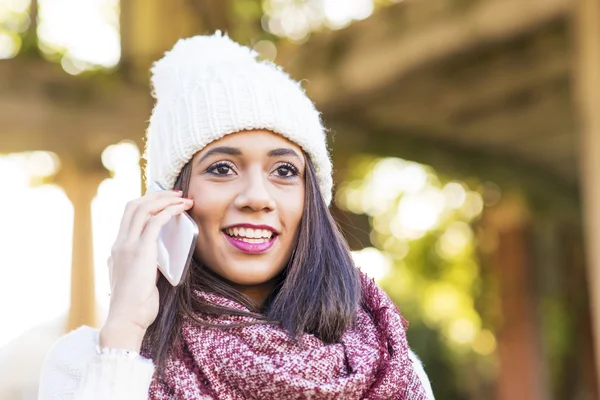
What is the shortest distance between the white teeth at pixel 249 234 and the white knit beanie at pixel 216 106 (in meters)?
0.20

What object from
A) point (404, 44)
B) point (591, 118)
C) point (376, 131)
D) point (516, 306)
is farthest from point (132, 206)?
point (516, 306)

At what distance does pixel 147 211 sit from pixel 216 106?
0.30m

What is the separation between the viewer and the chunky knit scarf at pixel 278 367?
5.94 feet

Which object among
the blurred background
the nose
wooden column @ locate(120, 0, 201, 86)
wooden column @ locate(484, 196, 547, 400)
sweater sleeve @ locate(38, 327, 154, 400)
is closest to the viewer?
sweater sleeve @ locate(38, 327, 154, 400)

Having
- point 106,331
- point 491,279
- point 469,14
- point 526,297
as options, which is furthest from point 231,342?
point 491,279

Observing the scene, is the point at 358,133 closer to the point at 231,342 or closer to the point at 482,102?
the point at 482,102

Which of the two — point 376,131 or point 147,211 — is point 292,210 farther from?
point 376,131

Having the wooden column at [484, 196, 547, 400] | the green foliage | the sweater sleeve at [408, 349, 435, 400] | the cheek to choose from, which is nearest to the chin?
the cheek

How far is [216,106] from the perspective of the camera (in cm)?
198

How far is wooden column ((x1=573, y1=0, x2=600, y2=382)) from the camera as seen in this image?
13.5 feet

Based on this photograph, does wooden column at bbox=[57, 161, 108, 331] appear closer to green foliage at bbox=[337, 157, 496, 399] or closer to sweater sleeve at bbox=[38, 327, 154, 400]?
green foliage at bbox=[337, 157, 496, 399]

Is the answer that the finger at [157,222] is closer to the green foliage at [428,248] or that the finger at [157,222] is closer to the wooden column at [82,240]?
the wooden column at [82,240]

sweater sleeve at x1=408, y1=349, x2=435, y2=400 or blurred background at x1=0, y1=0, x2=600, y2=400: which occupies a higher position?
blurred background at x1=0, y1=0, x2=600, y2=400

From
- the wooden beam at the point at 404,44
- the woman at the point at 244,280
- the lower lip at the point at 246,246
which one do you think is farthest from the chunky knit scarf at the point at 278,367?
the wooden beam at the point at 404,44
